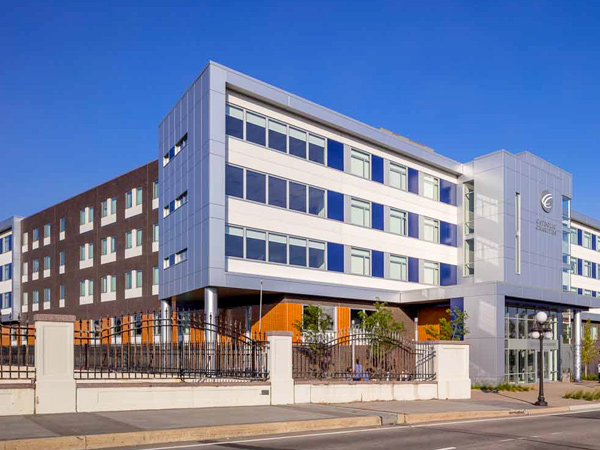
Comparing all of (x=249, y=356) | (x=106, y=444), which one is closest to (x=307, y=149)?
(x=249, y=356)

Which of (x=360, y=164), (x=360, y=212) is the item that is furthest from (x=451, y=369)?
(x=360, y=164)

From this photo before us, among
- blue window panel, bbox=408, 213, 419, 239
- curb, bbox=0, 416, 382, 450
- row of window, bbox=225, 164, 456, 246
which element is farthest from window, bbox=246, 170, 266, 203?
curb, bbox=0, 416, 382, 450

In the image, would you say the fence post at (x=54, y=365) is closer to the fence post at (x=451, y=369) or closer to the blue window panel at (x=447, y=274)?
the fence post at (x=451, y=369)

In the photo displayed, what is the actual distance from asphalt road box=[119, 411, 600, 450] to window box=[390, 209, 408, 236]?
2288cm

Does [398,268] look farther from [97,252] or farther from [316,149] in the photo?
[97,252]

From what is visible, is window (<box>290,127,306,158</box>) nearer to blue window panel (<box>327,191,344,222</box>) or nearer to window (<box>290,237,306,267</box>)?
blue window panel (<box>327,191,344,222</box>)

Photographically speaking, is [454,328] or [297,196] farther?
[454,328]

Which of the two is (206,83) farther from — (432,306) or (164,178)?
(432,306)

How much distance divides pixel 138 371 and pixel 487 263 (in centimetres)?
2786

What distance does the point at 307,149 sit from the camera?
36.2 m

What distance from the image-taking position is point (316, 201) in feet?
120

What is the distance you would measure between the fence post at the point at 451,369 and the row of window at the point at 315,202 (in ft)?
40.4

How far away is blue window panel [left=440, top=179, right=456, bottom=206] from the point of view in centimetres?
4438

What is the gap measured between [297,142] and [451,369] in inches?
597
